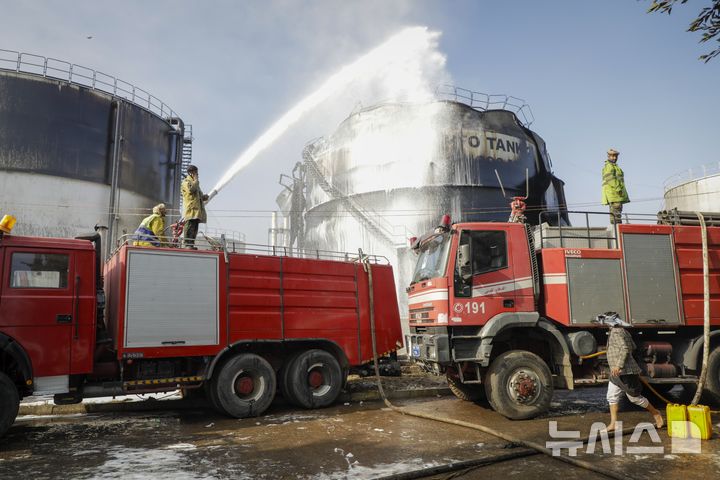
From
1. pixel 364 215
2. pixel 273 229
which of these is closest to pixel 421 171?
pixel 364 215

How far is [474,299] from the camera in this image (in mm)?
8164

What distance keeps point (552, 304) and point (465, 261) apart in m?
1.85

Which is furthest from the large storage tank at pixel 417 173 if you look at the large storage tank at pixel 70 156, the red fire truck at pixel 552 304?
the red fire truck at pixel 552 304

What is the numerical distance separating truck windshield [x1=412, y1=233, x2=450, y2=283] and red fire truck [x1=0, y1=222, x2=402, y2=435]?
1318 millimetres

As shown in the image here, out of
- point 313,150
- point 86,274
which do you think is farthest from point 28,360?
point 313,150

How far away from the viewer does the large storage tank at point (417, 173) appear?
82.9 ft

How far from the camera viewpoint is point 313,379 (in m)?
9.16

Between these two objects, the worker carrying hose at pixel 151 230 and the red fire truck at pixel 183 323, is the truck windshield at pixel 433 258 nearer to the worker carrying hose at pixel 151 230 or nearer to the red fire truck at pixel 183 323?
the red fire truck at pixel 183 323

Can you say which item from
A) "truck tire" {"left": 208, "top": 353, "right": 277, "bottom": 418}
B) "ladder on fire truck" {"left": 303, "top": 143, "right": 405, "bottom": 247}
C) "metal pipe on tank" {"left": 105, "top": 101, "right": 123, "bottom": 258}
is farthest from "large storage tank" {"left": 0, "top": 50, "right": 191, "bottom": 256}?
"truck tire" {"left": 208, "top": 353, "right": 277, "bottom": 418}

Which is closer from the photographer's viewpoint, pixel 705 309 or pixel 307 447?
pixel 307 447

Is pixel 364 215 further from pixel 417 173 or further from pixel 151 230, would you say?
pixel 151 230

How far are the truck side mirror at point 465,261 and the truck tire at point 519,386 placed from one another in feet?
4.95

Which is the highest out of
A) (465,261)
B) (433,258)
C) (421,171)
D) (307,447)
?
(421,171)

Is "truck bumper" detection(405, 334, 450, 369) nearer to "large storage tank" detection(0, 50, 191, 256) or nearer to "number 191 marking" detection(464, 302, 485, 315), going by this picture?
"number 191 marking" detection(464, 302, 485, 315)
